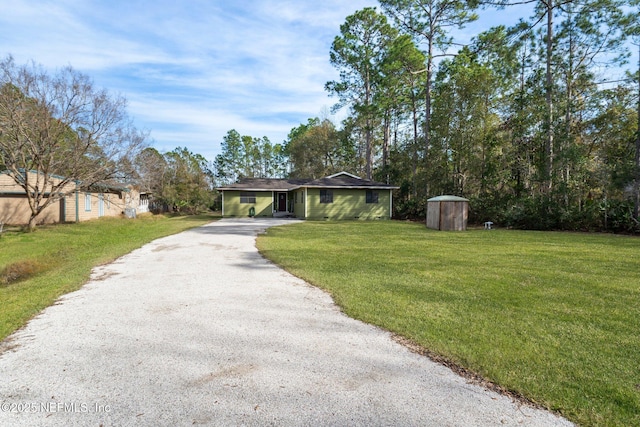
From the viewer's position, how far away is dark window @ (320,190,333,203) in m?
21.3

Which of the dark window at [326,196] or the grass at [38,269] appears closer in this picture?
the grass at [38,269]

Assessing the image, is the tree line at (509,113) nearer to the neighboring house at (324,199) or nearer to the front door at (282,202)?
the neighboring house at (324,199)

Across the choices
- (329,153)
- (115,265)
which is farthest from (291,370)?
(329,153)

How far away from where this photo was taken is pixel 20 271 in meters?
6.95

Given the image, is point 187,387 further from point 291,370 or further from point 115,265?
point 115,265

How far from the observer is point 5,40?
1190 centimetres

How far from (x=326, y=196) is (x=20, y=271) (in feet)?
52.6

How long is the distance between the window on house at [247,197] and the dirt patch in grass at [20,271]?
1590 cm

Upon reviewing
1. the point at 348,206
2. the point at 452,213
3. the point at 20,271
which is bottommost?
the point at 20,271

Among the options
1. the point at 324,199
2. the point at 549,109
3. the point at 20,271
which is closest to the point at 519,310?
the point at 20,271

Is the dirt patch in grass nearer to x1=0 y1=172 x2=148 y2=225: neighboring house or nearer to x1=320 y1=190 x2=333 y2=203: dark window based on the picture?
x1=0 y1=172 x2=148 y2=225: neighboring house

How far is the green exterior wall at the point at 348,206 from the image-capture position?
69.5 feet

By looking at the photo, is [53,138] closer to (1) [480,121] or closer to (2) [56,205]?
(2) [56,205]

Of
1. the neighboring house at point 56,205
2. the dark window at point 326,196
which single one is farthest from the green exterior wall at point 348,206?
the neighboring house at point 56,205
